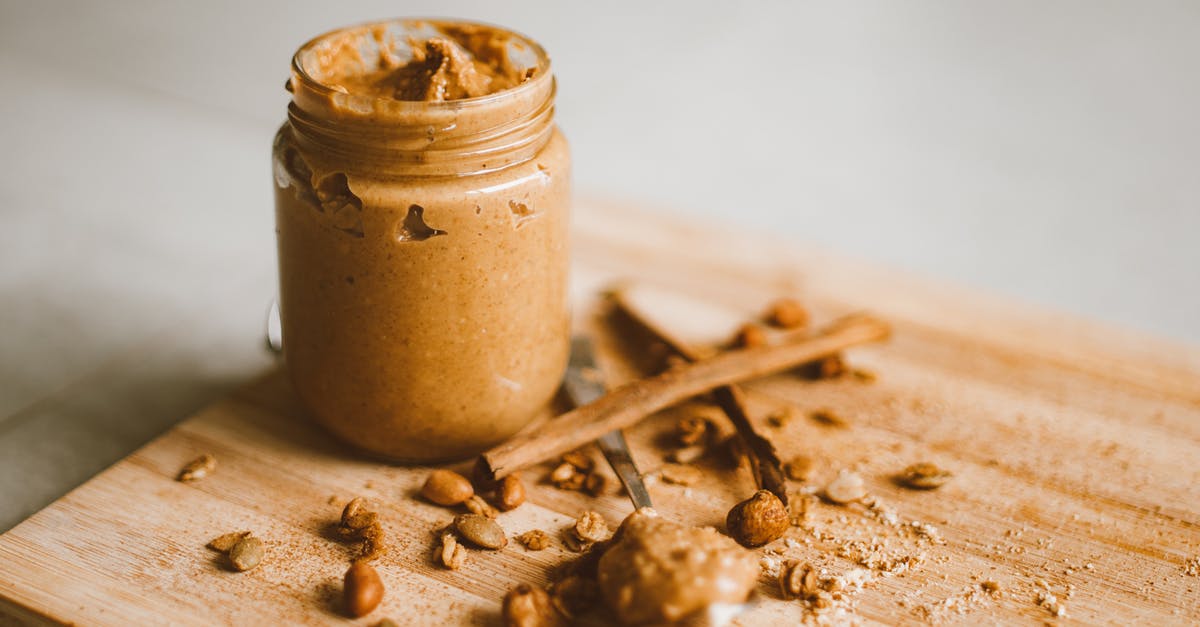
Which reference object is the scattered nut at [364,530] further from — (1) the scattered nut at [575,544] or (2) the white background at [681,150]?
(2) the white background at [681,150]

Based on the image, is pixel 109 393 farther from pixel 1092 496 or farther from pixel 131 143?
pixel 1092 496

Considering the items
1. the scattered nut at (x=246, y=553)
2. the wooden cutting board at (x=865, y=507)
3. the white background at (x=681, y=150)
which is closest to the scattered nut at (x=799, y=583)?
the wooden cutting board at (x=865, y=507)

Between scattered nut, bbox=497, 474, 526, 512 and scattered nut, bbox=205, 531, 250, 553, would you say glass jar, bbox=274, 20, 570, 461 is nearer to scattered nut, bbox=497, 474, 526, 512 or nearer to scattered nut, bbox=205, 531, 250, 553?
scattered nut, bbox=497, 474, 526, 512

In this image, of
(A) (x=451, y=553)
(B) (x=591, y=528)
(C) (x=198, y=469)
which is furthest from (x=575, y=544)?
(C) (x=198, y=469)

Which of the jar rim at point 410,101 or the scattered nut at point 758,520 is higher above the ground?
the jar rim at point 410,101

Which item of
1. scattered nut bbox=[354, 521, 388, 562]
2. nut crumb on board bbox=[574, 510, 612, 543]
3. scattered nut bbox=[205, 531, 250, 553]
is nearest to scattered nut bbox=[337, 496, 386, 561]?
scattered nut bbox=[354, 521, 388, 562]

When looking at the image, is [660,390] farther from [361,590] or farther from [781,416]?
[361,590]
